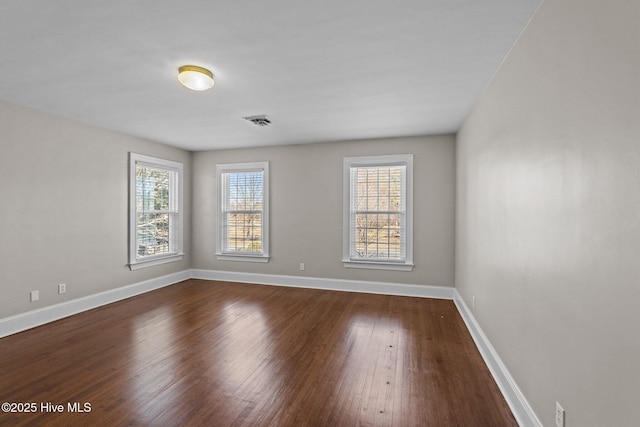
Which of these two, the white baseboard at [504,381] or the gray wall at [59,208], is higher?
the gray wall at [59,208]

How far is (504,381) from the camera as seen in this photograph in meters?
2.21

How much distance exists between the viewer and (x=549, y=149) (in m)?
1.58

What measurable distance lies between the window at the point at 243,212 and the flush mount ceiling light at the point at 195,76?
9.53 ft

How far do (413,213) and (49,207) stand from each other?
16.1 feet

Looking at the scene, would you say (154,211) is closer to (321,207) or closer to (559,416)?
(321,207)

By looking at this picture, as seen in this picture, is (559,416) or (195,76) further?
(195,76)

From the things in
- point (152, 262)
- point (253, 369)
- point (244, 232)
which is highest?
point (244, 232)

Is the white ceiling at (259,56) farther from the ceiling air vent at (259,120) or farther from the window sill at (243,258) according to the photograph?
the window sill at (243,258)

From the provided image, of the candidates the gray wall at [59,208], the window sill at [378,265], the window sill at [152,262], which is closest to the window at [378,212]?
the window sill at [378,265]

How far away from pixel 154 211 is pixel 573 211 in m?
5.47

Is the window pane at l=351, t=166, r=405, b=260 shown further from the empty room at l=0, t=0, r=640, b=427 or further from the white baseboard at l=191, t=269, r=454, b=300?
the white baseboard at l=191, t=269, r=454, b=300

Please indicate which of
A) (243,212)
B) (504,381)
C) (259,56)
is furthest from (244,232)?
(504,381)

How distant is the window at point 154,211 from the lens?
4.71m

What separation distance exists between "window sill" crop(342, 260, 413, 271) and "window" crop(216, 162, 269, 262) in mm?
1562
